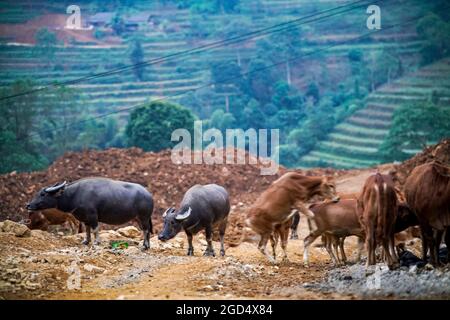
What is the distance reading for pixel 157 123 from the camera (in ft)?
170

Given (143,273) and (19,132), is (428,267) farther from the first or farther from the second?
(19,132)

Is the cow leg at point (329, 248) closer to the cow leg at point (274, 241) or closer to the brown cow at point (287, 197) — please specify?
the brown cow at point (287, 197)

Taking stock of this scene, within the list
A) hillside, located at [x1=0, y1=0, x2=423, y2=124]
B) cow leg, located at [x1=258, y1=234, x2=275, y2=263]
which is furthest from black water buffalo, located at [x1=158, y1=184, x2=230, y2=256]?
hillside, located at [x1=0, y1=0, x2=423, y2=124]

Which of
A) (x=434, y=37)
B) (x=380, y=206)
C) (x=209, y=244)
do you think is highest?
(x=434, y=37)

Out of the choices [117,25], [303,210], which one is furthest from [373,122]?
[303,210]

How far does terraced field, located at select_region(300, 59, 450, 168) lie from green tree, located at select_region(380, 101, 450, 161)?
2.36 m

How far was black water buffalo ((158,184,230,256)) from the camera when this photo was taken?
19.4 metres

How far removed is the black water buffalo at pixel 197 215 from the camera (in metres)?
19.4

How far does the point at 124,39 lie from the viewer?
74.0 metres

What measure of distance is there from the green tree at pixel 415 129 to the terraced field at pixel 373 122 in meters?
2.36

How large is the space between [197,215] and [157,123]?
32388 millimetres

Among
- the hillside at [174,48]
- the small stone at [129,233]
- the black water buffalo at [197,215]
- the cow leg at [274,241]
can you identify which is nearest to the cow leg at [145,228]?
the black water buffalo at [197,215]

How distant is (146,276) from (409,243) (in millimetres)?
6987

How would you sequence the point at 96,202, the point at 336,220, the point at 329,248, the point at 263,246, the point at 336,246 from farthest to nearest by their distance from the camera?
the point at 96,202
the point at 336,246
the point at 263,246
the point at 329,248
the point at 336,220
